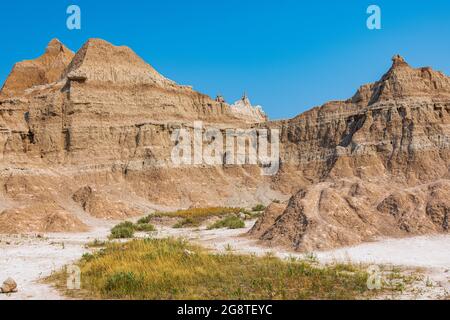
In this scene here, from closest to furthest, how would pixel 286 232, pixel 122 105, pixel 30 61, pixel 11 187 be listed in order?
pixel 286 232 → pixel 11 187 → pixel 122 105 → pixel 30 61

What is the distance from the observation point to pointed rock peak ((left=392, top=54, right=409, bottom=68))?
51531 mm

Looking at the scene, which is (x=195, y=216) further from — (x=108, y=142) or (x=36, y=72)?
(x=36, y=72)

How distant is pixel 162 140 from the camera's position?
52.9 meters

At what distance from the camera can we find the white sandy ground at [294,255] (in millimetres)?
10445

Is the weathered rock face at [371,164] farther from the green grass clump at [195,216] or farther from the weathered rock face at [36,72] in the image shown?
the weathered rock face at [36,72]

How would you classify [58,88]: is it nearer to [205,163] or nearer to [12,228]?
[205,163]

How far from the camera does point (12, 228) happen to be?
89.8ft

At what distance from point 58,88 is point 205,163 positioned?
19900 mm

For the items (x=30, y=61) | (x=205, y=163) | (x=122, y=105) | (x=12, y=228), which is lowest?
(x=12, y=228)

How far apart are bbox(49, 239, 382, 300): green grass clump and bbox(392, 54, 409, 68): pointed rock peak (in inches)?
1735

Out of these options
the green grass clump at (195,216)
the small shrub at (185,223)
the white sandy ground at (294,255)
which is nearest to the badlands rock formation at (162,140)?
the green grass clump at (195,216)

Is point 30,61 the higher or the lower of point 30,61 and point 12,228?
the higher

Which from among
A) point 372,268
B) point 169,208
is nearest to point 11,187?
point 169,208
